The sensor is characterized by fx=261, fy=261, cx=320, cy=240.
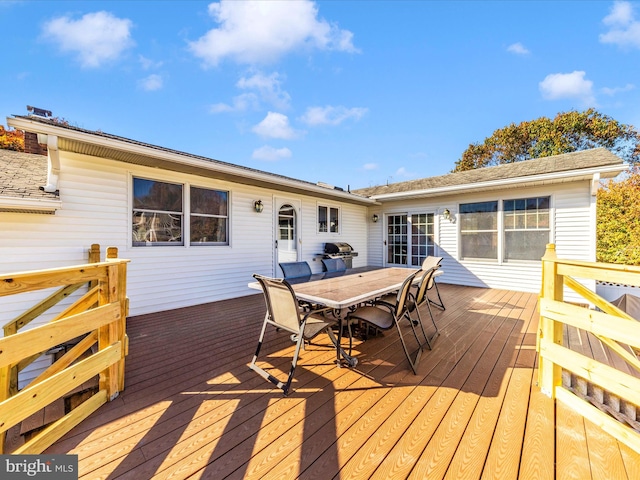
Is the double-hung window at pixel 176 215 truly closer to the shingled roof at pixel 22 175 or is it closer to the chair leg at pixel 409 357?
the shingled roof at pixel 22 175

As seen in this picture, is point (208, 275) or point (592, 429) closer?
point (592, 429)

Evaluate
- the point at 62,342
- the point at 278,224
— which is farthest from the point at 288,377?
the point at 278,224

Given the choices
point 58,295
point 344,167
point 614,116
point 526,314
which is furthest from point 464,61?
point 614,116

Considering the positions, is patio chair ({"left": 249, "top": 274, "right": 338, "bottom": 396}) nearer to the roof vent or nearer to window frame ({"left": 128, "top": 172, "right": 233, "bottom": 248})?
window frame ({"left": 128, "top": 172, "right": 233, "bottom": 248})

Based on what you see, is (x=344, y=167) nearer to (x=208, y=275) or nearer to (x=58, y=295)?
(x=208, y=275)

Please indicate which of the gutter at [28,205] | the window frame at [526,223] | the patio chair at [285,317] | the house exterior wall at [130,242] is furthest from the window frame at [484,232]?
the gutter at [28,205]

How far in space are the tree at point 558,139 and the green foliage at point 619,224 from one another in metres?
5.04

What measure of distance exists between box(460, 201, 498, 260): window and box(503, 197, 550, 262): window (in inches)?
9.8

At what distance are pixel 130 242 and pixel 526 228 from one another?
826cm

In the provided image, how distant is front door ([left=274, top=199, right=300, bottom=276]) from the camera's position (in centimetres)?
695

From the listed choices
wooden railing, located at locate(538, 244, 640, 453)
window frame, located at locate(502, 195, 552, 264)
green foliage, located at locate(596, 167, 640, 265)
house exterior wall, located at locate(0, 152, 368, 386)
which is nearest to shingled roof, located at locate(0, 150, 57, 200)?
house exterior wall, located at locate(0, 152, 368, 386)

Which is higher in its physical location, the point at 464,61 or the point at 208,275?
the point at 464,61

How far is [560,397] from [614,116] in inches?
829

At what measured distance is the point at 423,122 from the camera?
1161 cm
